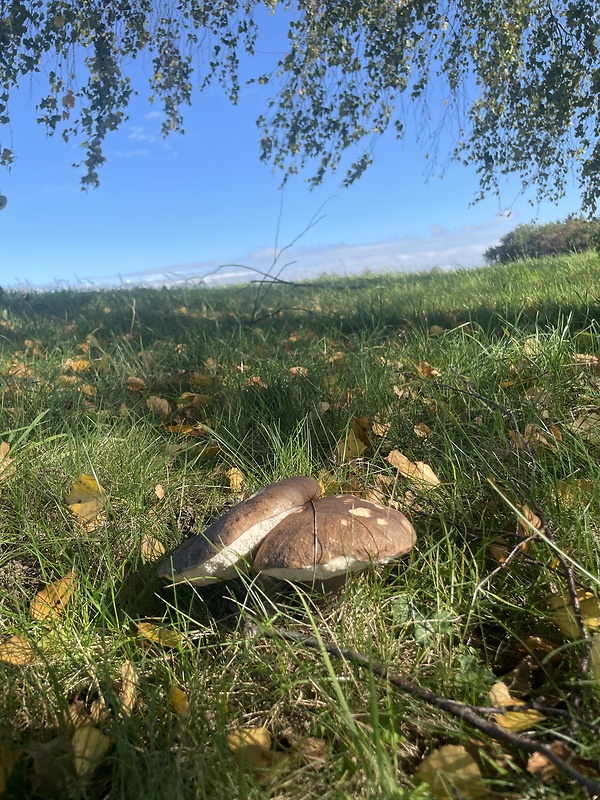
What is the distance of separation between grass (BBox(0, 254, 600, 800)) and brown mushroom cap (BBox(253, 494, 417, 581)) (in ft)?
0.49

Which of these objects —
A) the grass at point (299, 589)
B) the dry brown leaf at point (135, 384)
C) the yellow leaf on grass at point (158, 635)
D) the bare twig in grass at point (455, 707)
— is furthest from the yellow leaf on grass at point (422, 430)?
the dry brown leaf at point (135, 384)

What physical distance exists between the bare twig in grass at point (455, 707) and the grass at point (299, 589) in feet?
0.10

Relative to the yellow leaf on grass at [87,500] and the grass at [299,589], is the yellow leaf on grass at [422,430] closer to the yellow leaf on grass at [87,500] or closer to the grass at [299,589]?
the grass at [299,589]

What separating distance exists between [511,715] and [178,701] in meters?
0.83

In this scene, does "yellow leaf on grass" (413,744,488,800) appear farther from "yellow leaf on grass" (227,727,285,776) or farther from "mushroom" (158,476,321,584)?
"mushroom" (158,476,321,584)

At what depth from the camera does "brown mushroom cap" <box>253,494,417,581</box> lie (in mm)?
1390

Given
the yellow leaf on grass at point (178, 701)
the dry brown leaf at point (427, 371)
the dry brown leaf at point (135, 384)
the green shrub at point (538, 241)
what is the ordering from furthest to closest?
the green shrub at point (538, 241), the dry brown leaf at point (135, 384), the dry brown leaf at point (427, 371), the yellow leaf on grass at point (178, 701)

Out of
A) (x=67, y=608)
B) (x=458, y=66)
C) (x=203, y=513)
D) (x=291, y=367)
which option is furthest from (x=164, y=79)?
(x=67, y=608)

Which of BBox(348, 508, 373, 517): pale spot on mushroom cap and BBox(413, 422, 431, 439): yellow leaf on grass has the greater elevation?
BBox(413, 422, 431, 439): yellow leaf on grass

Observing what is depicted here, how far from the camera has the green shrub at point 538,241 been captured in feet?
43.5

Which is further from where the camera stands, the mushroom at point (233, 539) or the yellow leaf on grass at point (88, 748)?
the mushroom at point (233, 539)

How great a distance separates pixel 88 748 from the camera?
1.24 m

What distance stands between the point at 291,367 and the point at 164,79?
465 centimetres

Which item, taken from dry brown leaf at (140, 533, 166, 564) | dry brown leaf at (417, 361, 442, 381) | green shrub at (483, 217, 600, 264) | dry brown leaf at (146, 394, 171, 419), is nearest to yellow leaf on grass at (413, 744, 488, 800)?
dry brown leaf at (140, 533, 166, 564)
